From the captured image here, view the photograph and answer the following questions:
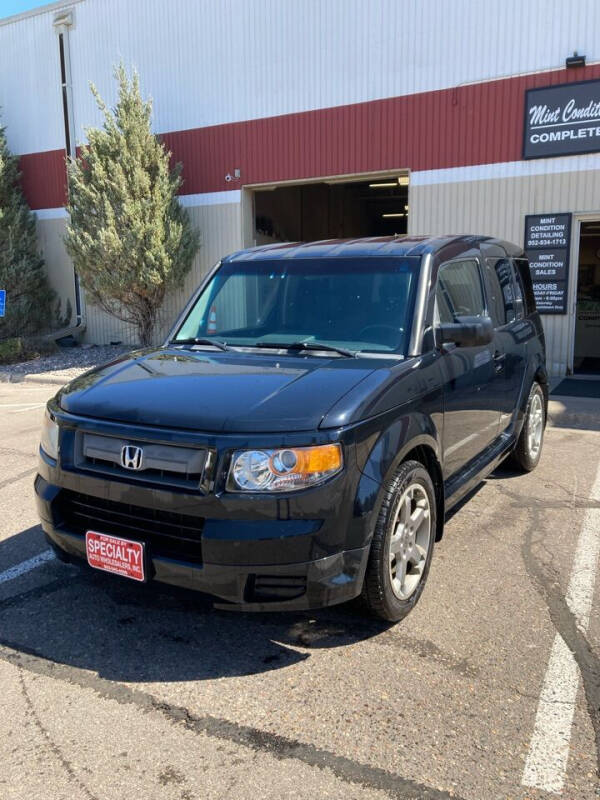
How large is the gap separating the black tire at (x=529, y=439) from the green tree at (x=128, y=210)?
9685 millimetres

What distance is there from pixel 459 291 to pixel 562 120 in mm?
8054

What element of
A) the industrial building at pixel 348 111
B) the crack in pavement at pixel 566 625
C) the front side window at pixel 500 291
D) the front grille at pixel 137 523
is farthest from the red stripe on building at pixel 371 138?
the front grille at pixel 137 523

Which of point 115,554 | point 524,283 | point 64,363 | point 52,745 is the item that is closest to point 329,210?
point 64,363

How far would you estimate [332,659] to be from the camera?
3061 millimetres

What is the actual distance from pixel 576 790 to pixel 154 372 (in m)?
2.61

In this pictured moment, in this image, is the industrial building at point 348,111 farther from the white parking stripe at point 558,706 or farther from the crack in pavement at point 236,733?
the crack in pavement at point 236,733

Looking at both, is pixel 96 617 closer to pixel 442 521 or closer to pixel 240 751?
pixel 240 751

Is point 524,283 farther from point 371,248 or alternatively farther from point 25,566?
point 25,566

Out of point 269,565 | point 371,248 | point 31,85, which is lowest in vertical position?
point 269,565

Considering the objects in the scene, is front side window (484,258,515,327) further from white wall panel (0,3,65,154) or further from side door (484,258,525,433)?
white wall panel (0,3,65,154)

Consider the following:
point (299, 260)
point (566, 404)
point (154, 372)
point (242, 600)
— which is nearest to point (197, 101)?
point (566, 404)

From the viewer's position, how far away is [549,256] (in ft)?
36.5

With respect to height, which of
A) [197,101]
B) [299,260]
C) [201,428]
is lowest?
[201,428]

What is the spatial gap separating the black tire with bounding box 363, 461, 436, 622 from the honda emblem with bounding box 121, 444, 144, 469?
1.11 meters
